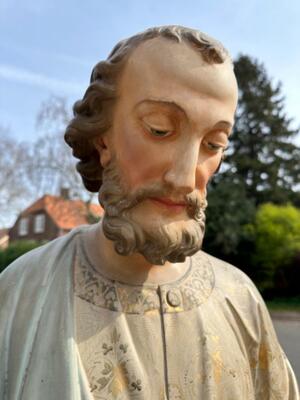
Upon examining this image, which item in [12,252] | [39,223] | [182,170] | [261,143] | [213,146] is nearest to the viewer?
[182,170]

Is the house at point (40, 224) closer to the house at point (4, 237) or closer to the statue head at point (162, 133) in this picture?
the house at point (4, 237)

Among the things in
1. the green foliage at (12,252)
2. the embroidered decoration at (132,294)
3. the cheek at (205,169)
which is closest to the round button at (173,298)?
the embroidered decoration at (132,294)

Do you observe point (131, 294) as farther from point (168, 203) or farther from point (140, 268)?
point (168, 203)

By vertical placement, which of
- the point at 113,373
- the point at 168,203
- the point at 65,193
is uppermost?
the point at 168,203

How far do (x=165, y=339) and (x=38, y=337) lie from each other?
403mm

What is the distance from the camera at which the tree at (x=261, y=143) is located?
2444cm

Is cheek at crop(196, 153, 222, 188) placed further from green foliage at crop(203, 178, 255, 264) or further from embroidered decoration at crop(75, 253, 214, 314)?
green foliage at crop(203, 178, 255, 264)

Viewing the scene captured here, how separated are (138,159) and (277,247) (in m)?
18.0

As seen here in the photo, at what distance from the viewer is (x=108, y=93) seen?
1.46 meters

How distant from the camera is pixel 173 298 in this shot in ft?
4.99

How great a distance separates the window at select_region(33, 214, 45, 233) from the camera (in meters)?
31.8

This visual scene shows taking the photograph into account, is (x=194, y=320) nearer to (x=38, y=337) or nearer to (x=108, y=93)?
(x=38, y=337)

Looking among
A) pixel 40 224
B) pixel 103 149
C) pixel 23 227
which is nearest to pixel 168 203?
pixel 103 149

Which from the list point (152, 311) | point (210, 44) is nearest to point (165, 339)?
point (152, 311)
